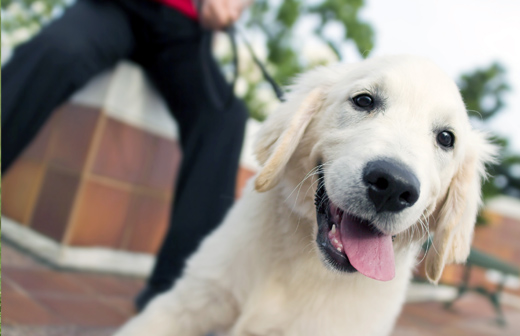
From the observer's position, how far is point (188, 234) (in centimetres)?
271

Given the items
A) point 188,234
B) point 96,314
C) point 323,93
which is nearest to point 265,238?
point 323,93

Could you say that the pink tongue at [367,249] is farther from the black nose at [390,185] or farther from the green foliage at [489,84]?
the green foliage at [489,84]

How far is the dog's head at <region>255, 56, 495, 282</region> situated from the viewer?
150 centimetres

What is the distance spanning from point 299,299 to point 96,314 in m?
1.36

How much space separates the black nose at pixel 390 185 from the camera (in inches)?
55.4

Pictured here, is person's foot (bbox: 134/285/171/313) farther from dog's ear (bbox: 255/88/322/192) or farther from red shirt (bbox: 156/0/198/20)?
red shirt (bbox: 156/0/198/20)

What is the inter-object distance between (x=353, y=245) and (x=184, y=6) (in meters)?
1.88

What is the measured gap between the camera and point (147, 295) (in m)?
2.79

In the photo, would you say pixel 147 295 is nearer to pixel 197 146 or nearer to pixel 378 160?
pixel 197 146

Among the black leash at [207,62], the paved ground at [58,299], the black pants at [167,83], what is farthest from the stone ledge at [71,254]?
the black leash at [207,62]

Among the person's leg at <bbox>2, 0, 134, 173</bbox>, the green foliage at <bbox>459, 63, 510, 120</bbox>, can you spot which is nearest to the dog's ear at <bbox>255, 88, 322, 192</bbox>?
the person's leg at <bbox>2, 0, 134, 173</bbox>

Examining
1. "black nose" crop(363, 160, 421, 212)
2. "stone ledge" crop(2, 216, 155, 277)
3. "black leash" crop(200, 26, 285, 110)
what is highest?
"black nose" crop(363, 160, 421, 212)

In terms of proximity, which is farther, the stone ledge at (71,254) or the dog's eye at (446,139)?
the stone ledge at (71,254)

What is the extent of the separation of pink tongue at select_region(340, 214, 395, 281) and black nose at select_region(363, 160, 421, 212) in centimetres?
15
